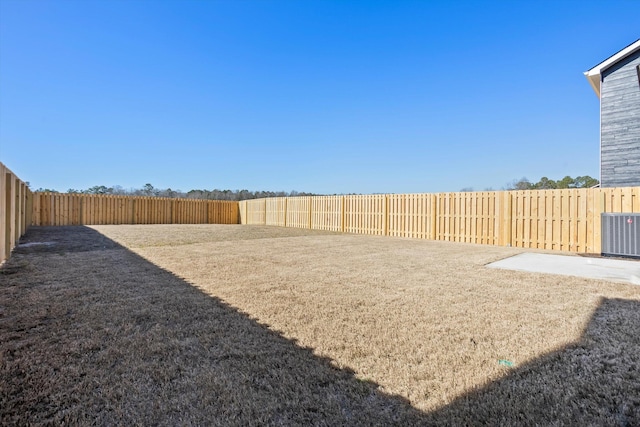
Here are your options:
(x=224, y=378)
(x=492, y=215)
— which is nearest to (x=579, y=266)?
(x=492, y=215)

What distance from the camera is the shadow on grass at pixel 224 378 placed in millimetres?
1443

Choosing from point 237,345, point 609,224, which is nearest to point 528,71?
point 609,224

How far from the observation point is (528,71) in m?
11.0

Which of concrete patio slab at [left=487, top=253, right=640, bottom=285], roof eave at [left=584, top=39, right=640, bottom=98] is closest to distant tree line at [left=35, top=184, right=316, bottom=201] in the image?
roof eave at [left=584, top=39, right=640, bottom=98]

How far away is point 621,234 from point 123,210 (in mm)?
20536

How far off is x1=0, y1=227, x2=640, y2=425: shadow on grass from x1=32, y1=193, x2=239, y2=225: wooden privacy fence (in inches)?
609

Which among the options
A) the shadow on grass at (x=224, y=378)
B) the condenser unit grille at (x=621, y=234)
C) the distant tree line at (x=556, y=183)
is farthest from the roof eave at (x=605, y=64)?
the shadow on grass at (x=224, y=378)

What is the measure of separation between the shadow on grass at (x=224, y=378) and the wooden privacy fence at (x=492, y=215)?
18.6 feet

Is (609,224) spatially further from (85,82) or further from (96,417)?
(85,82)

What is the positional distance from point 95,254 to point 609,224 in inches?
420

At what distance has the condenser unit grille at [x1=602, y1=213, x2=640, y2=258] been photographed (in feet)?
20.1

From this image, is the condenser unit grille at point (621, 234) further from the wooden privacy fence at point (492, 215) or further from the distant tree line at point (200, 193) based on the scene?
the distant tree line at point (200, 193)

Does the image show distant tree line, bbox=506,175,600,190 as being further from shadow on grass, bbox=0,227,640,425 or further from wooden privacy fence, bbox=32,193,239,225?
wooden privacy fence, bbox=32,193,239,225

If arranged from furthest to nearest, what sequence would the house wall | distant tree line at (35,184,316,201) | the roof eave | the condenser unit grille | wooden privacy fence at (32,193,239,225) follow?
distant tree line at (35,184,316,201), wooden privacy fence at (32,193,239,225), the roof eave, the house wall, the condenser unit grille
